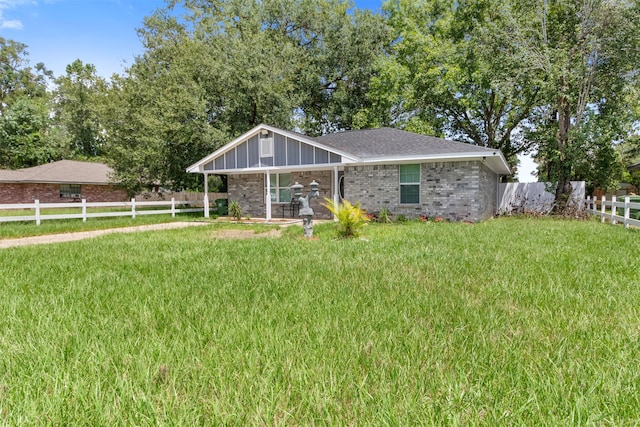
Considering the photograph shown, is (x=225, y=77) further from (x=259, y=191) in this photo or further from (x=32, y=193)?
(x=32, y=193)

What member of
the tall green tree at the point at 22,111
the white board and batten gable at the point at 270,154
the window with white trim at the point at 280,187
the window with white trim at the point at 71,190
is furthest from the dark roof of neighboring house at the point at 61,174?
the window with white trim at the point at 280,187

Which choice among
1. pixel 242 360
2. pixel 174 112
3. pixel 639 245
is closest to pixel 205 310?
pixel 242 360

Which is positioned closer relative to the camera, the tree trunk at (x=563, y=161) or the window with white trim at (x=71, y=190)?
the tree trunk at (x=563, y=161)

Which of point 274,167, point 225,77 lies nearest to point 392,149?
point 274,167

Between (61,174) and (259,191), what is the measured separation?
19.3 m

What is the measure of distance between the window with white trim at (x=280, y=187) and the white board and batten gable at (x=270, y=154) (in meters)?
1.65

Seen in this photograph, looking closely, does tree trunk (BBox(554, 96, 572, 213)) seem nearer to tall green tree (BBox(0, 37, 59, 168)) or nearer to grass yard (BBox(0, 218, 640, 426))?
grass yard (BBox(0, 218, 640, 426))

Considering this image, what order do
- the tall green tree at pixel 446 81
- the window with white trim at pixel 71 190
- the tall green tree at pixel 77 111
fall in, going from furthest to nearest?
1. the tall green tree at pixel 77 111
2. the window with white trim at pixel 71 190
3. the tall green tree at pixel 446 81

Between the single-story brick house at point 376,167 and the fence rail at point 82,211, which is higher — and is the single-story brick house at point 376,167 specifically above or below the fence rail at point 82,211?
above

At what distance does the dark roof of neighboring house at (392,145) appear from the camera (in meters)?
13.0

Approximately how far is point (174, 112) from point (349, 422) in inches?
758

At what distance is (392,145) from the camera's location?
14.8 meters

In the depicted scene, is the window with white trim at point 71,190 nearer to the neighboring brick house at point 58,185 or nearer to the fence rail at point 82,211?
the neighboring brick house at point 58,185

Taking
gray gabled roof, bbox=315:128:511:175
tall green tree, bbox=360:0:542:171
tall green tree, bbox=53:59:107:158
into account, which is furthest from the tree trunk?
tall green tree, bbox=53:59:107:158
